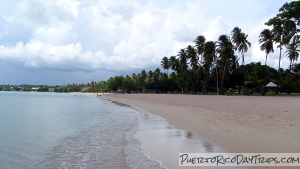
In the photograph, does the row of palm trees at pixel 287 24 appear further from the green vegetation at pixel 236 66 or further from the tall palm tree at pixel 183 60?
the tall palm tree at pixel 183 60

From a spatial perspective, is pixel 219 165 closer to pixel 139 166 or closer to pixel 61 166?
pixel 139 166

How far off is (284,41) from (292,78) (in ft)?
58.6

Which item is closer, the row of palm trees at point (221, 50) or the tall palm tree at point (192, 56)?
the row of palm trees at point (221, 50)

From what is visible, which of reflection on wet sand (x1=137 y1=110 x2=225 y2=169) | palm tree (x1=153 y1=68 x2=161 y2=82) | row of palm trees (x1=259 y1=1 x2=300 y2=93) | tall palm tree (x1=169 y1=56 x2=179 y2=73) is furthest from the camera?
palm tree (x1=153 y1=68 x2=161 y2=82)

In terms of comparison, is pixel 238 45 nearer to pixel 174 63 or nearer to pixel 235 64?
pixel 235 64

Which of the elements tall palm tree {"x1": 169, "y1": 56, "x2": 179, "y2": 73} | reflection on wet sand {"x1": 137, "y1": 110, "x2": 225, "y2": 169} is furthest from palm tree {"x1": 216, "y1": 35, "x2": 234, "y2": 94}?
reflection on wet sand {"x1": 137, "y1": 110, "x2": 225, "y2": 169}

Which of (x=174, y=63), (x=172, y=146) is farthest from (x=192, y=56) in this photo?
(x=172, y=146)

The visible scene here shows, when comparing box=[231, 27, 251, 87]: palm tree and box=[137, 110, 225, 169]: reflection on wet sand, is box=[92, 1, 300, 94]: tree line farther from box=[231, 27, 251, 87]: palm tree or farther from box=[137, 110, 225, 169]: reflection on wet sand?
box=[137, 110, 225, 169]: reflection on wet sand

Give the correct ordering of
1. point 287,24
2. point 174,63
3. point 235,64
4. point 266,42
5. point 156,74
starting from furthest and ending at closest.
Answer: point 156,74
point 174,63
point 235,64
point 266,42
point 287,24

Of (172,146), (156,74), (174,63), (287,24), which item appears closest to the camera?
(172,146)

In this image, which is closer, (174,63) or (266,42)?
(266,42)

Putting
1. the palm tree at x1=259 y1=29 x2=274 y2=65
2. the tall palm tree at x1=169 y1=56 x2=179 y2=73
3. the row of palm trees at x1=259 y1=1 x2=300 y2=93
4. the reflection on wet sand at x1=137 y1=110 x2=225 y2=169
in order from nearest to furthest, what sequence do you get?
1. the reflection on wet sand at x1=137 y1=110 x2=225 y2=169
2. the row of palm trees at x1=259 y1=1 x2=300 y2=93
3. the palm tree at x1=259 y1=29 x2=274 y2=65
4. the tall palm tree at x1=169 y1=56 x2=179 y2=73

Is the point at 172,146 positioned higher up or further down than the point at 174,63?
further down

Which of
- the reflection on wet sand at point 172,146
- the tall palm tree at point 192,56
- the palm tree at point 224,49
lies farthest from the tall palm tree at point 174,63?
the reflection on wet sand at point 172,146
